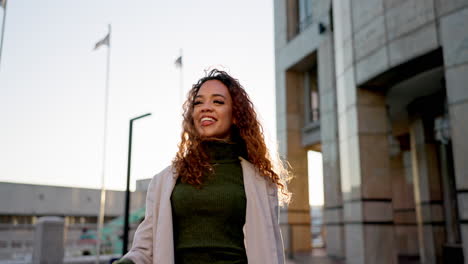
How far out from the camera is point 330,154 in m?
18.5

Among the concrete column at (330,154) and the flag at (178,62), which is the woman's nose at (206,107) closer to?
the concrete column at (330,154)

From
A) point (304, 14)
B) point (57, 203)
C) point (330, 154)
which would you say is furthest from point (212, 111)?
point (57, 203)

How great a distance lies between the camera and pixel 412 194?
74.9ft

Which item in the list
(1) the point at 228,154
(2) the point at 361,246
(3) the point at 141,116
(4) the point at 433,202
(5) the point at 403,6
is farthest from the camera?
(3) the point at 141,116

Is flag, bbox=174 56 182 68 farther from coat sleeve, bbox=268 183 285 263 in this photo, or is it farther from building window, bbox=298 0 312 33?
coat sleeve, bbox=268 183 285 263

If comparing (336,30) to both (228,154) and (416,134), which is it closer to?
(416,134)

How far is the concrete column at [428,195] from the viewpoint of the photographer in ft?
52.0

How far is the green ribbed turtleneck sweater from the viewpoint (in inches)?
95.2

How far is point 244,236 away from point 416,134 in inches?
628

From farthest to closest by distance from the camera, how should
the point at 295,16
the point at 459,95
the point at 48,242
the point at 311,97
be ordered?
1. the point at 295,16
2. the point at 311,97
3. the point at 48,242
4. the point at 459,95

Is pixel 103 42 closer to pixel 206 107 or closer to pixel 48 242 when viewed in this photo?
pixel 48 242

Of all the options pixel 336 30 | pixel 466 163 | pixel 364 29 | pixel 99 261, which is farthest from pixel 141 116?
pixel 466 163

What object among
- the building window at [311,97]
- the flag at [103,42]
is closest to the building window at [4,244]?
the flag at [103,42]

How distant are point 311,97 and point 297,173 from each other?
13.1 ft
